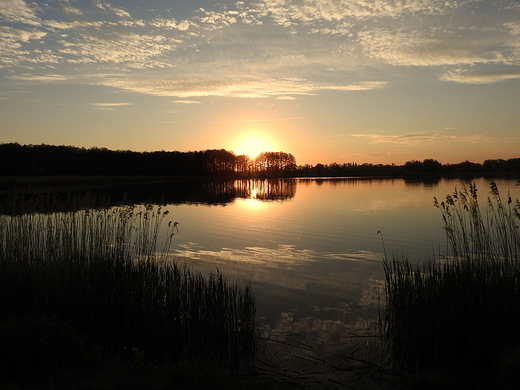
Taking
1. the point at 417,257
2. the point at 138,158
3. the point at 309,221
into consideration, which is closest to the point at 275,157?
the point at 138,158

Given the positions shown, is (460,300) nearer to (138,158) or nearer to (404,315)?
(404,315)

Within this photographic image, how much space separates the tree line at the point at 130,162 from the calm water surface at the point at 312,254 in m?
52.6

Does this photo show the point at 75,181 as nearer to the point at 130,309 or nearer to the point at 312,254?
the point at 312,254

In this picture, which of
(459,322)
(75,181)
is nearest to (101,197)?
(459,322)

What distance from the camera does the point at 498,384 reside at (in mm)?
5277

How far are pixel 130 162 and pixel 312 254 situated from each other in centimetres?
8709

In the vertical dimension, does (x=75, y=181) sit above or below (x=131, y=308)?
above

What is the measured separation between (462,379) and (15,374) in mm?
6421

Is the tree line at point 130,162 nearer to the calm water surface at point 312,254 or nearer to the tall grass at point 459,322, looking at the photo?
the calm water surface at point 312,254

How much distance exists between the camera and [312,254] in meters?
15.1

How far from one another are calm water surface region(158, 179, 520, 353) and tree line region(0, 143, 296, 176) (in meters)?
52.6

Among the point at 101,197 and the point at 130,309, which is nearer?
the point at 130,309

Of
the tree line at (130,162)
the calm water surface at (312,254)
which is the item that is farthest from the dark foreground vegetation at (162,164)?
the calm water surface at (312,254)

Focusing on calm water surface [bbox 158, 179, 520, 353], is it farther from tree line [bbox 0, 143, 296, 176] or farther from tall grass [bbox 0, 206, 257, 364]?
tree line [bbox 0, 143, 296, 176]
